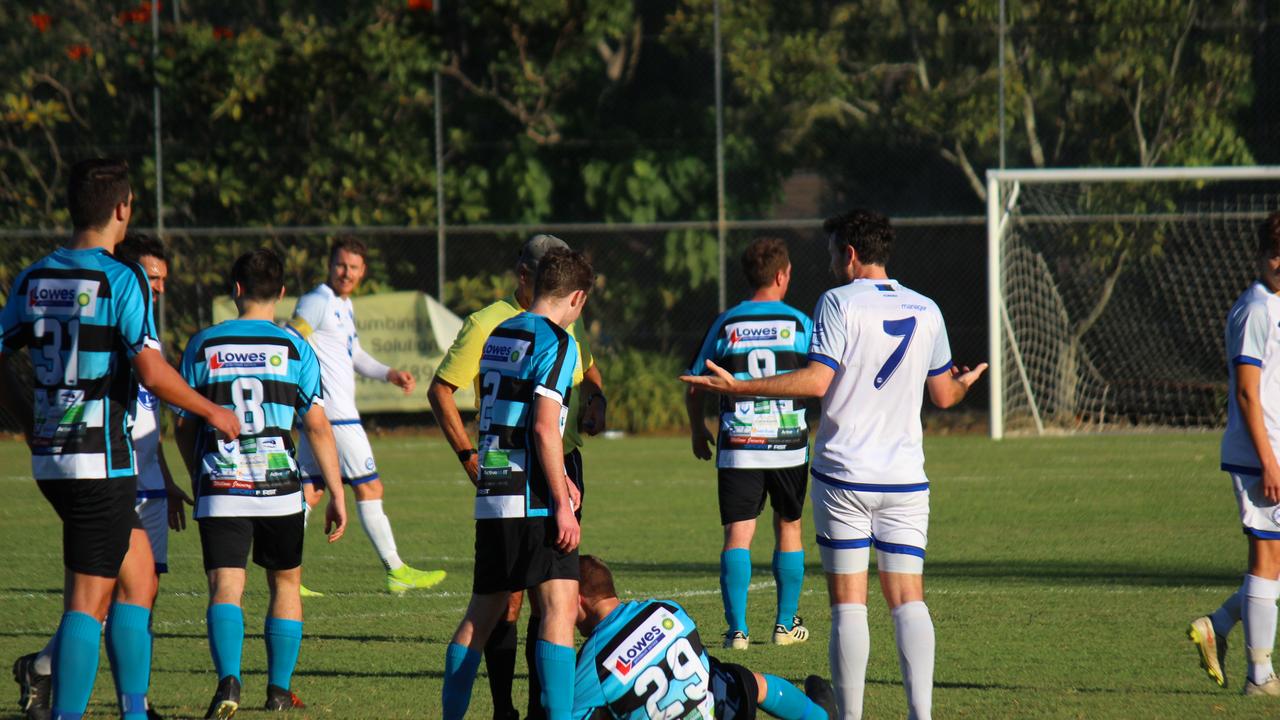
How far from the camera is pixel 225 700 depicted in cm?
572

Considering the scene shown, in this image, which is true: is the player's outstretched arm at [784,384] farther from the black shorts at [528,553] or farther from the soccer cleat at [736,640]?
the soccer cleat at [736,640]

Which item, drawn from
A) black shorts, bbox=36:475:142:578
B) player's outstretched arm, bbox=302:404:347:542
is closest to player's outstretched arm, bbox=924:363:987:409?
player's outstretched arm, bbox=302:404:347:542

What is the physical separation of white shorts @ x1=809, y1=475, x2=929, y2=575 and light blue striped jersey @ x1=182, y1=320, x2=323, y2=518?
2173 millimetres

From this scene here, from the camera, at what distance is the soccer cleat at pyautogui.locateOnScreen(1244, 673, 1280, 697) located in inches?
239

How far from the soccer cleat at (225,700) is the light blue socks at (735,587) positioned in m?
2.42

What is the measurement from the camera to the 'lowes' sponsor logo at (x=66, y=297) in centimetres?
499

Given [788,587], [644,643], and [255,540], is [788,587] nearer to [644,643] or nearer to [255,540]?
[644,643]

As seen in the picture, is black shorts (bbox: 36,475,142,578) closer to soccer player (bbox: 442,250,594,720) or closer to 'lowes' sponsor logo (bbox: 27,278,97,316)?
'lowes' sponsor logo (bbox: 27,278,97,316)

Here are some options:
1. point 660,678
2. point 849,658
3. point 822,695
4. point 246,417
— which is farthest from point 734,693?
point 246,417

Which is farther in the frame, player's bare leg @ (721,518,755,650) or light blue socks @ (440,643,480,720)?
player's bare leg @ (721,518,755,650)

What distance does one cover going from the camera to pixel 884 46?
21.2 m

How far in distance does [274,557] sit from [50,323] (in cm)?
143

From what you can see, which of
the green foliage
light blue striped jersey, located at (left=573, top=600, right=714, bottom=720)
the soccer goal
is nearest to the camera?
light blue striped jersey, located at (left=573, top=600, right=714, bottom=720)

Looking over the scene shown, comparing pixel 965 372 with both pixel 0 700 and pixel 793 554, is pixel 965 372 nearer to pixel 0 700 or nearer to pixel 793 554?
pixel 793 554
